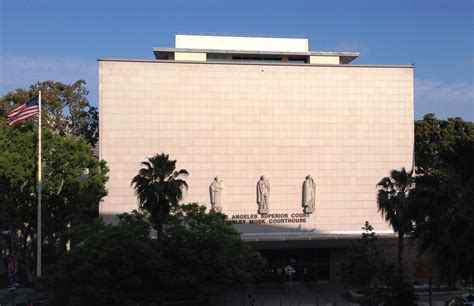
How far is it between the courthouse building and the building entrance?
98 millimetres

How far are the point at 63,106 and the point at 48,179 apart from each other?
91.9ft

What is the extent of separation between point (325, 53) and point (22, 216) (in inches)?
1365

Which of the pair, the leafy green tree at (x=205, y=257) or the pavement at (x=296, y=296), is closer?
the leafy green tree at (x=205, y=257)

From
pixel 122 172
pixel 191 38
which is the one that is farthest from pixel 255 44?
pixel 122 172

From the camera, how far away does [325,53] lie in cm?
5791

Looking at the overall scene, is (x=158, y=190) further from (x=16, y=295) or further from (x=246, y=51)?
(x=246, y=51)

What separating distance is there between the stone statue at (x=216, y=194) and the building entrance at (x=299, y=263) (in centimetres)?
663

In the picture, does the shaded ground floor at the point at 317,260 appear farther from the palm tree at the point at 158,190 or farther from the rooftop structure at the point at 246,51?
the rooftop structure at the point at 246,51

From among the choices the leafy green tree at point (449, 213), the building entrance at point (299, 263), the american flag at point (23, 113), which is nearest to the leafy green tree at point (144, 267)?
the american flag at point (23, 113)

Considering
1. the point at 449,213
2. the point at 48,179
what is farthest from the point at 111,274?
the point at 449,213

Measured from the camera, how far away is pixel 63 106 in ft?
229

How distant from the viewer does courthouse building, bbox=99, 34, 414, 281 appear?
1854 inches

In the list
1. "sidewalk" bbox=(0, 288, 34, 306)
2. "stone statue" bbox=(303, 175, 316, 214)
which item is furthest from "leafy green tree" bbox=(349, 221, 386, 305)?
"sidewalk" bbox=(0, 288, 34, 306)

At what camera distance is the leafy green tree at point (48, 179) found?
4297 centimetres
